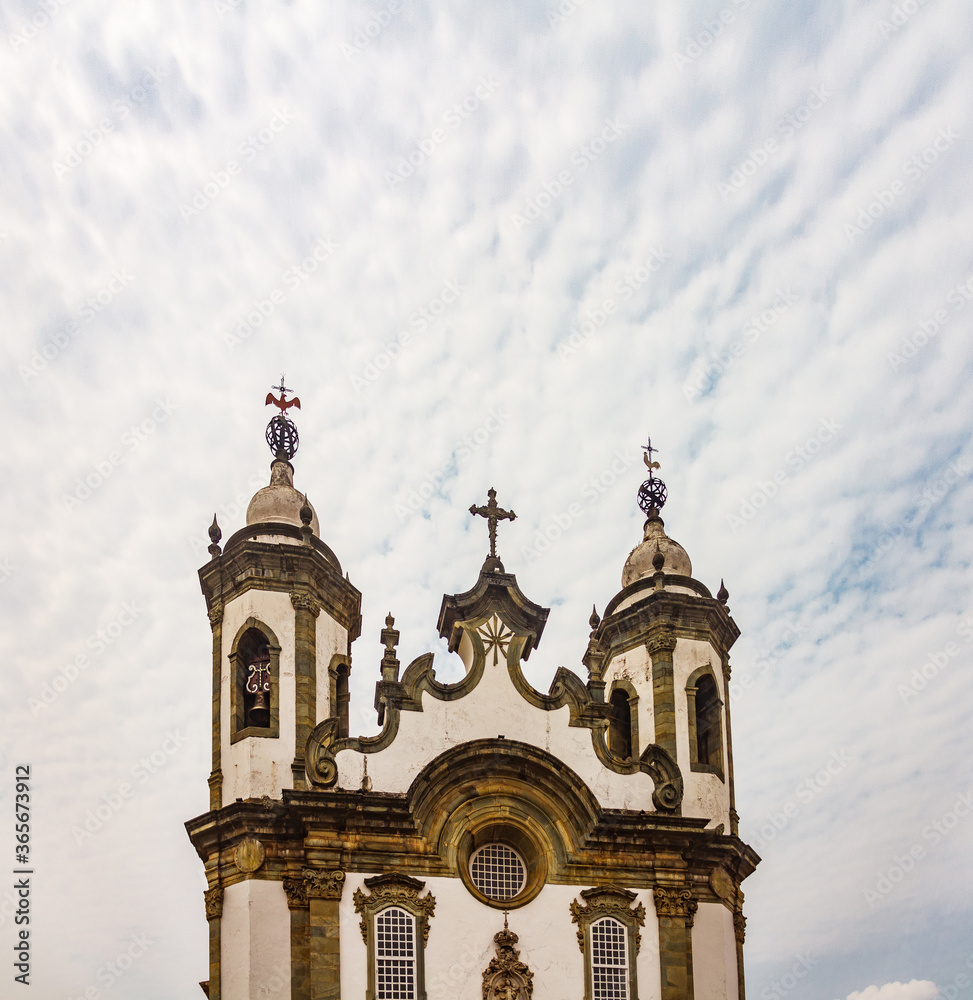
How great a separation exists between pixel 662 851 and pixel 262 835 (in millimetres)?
7245

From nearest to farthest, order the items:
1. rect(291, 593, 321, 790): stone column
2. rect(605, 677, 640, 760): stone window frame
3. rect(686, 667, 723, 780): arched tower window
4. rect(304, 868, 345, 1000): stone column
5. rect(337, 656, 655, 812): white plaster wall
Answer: rect(304, 868, 345, 1000): stone column < rect(337, 656, 655, 812): white plaster wall < rect(291, 593, 321, 790): stone column < rect(686, 667, 723, 780): arched tower window < rect(605, 677, 640, 760): stone window frame

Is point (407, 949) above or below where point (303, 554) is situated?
below

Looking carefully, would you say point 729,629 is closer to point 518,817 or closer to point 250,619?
point 518,817

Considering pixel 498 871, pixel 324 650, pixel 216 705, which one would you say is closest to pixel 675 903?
pixel 498 871

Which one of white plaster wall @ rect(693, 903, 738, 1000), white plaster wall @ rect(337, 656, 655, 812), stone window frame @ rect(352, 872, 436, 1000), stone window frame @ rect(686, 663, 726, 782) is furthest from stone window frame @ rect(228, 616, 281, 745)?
white plaster wall @ rect(693, 903, 738, 1000)

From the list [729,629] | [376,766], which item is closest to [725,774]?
[729,629]

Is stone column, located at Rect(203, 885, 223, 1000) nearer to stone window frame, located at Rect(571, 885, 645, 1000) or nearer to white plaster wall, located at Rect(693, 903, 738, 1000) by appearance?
stone window frame, located at Rect(571, 885, 645, 1000)

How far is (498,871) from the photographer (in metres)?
25.9

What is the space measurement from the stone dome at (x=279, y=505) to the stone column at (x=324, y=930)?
24.1ft

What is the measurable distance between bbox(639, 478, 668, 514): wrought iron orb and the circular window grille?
375 inches

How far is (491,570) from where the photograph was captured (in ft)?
91.7

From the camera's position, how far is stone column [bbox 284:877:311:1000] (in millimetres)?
23766

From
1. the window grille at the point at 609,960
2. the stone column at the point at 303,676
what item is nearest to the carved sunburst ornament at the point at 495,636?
the stone column at the point at 303,676

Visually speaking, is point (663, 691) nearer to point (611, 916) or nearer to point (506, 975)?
point (611, 916)
